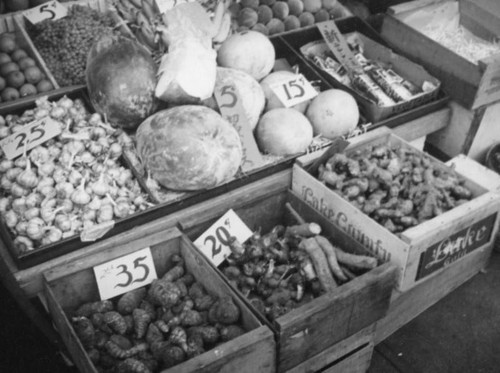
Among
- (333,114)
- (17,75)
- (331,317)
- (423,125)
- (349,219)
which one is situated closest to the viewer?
(331,317)

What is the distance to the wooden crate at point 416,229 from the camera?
2.18m

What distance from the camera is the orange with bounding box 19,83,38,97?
3021 mm

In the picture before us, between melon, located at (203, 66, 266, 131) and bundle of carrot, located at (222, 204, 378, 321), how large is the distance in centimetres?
69

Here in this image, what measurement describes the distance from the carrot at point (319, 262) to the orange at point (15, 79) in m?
1.93

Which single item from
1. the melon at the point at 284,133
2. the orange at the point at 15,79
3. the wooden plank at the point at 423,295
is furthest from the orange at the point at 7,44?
Result: the wooden plank at the point at 423,295

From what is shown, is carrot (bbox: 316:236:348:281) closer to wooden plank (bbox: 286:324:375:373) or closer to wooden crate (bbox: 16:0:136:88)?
wooden plank (bbox: 286:324:375:373)

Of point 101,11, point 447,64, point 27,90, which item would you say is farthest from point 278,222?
point 101,11

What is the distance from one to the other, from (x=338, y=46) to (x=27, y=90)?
1909 mm

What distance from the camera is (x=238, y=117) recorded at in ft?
8.57

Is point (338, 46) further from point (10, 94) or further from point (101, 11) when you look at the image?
point (10, 94)

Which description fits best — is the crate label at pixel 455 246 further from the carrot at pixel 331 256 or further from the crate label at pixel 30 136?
the crate label at pixel 30 136

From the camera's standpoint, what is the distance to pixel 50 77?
121 inches

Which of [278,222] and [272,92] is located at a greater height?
[272,92]

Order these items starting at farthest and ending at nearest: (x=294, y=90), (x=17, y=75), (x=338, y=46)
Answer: (x=338, y=46) → (x=17, y=75) → (x=294, y=90)
